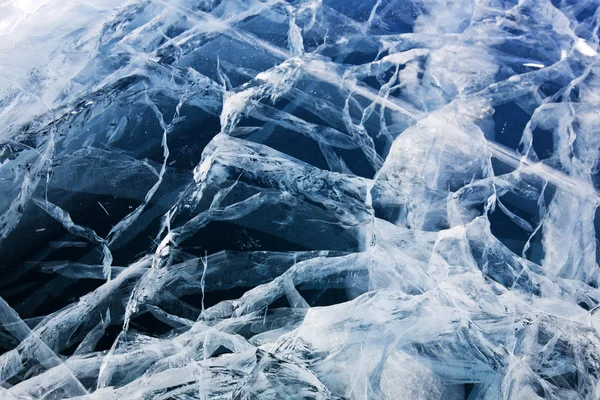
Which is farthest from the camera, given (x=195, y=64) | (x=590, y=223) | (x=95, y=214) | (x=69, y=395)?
(x=195, y=64)

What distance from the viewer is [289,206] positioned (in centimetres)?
97

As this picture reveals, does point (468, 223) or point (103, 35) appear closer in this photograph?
point (468, 223)

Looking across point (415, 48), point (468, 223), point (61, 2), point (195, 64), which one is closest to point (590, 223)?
point (468, 223)

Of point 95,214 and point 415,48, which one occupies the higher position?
point 415,48

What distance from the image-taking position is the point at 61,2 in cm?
139

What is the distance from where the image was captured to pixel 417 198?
3.34 ft

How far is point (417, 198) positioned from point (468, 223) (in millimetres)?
111

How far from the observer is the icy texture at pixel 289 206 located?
0.77 meters

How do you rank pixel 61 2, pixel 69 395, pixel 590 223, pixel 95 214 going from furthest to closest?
1. pixel 61 2
2. pixel 590 223
3. pixel 95 214
4. pixel 69 395

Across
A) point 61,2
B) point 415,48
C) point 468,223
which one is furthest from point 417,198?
point 61,2

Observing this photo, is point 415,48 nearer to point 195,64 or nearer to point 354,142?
point 354,142

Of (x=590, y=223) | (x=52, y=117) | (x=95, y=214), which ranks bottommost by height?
(x=590, y=223)

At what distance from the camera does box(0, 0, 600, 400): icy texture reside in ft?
2.54

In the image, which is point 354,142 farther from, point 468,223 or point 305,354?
point 305,354
